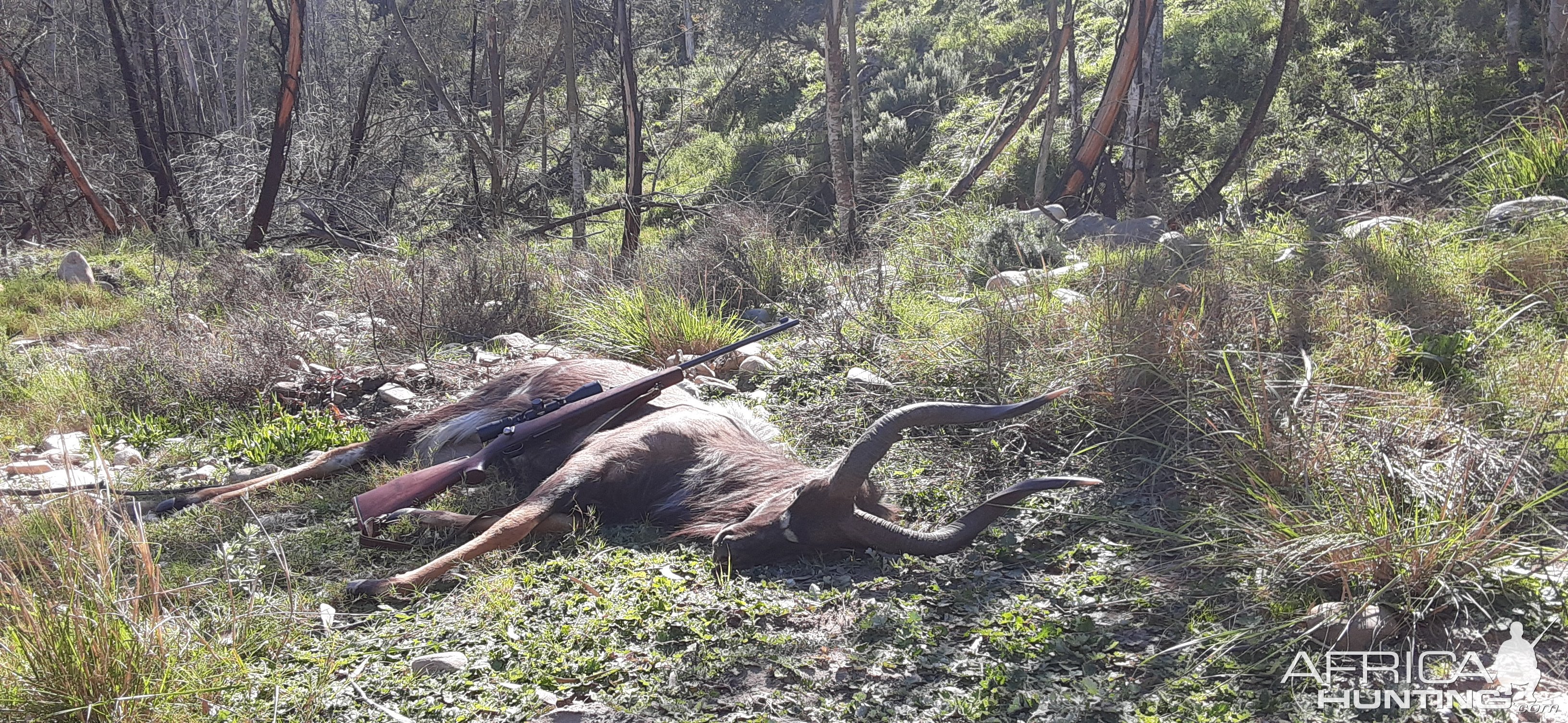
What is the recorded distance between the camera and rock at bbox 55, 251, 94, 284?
31.1 feet

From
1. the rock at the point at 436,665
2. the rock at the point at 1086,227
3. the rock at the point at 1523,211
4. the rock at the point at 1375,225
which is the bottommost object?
the rock at the point at 436,665

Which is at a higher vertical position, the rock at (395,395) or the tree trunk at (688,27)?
the tree trunk at (688,27)

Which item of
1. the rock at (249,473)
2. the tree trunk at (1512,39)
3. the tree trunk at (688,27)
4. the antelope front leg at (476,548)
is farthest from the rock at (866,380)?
the tree trunk at (688,27)

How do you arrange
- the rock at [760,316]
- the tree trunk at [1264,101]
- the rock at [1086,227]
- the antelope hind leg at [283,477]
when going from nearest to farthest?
1. the antelope hind leg at [283,477]
2. the rock at [760,316]
3. the tree trunk at [1264,101]
4. the rock at [1086,227]

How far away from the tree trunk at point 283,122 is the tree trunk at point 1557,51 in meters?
11.2

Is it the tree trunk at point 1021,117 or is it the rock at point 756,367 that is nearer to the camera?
the rock at point 756,367

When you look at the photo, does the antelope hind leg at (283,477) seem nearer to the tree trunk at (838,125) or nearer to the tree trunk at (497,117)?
the tree trunk at (838,125)

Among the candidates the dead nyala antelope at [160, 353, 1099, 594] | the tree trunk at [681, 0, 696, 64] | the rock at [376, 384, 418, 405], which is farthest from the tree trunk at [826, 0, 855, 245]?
the tree trunk at [681, 0, 696, 64]

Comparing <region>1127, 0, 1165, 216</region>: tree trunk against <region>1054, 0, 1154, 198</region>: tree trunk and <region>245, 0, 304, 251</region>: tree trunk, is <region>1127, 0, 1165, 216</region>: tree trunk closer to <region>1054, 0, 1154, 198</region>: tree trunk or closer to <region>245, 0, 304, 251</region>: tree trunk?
<region>1054, 0, 1154, 198</region>: tree trunk

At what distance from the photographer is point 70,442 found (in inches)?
219

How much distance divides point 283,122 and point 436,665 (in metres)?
9.13

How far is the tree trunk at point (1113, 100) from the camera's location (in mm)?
9000

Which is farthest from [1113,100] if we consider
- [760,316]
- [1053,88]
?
[760,316]

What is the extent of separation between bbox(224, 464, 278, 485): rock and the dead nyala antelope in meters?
0.22
